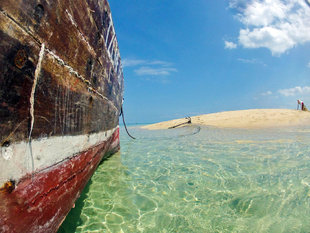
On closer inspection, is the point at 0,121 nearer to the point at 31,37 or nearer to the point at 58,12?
the point at 31,37

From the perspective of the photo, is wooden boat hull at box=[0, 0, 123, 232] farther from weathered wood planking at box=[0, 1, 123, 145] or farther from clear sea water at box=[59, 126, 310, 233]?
clear sea water at box=[59, 126, 310, 233]

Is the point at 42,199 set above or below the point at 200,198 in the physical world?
above

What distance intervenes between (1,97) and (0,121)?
14 centimetres

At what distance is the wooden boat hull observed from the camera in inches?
43.1

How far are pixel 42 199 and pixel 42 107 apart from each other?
78cm

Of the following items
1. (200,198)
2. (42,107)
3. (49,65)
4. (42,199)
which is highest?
(49,65)

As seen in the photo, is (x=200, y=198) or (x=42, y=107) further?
(x=200, y=198)

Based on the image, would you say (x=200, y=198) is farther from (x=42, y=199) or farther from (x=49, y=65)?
(x=49, y=65)

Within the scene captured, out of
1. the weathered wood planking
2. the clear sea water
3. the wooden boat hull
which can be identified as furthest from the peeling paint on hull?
the clear sea water

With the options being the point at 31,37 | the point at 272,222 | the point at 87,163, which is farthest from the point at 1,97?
the point at 272,222

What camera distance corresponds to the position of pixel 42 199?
1.47 m

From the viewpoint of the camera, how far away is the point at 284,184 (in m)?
3.11

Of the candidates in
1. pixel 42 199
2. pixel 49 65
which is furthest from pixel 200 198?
pixel 49 65

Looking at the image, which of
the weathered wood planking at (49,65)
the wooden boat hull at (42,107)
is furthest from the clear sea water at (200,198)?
the weathered wood planking at (49,65)
